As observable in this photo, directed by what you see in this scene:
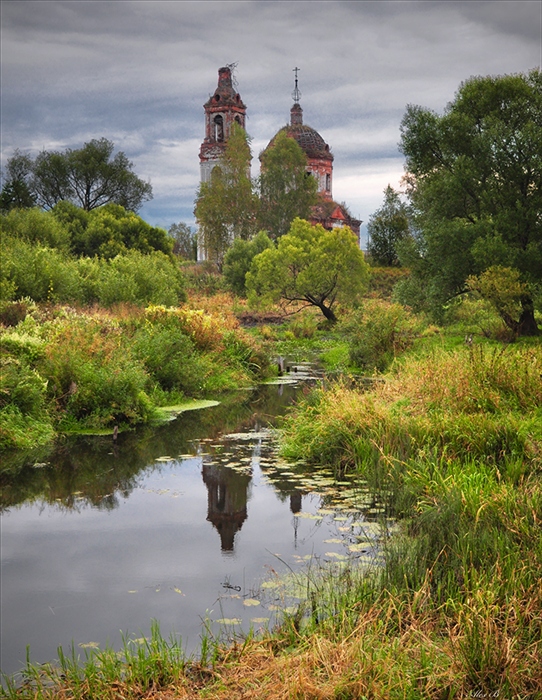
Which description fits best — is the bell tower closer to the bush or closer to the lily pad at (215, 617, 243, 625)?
the bush

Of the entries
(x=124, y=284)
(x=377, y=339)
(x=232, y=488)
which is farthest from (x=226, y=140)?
(x=232, y=488)

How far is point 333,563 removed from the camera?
21.8 ft

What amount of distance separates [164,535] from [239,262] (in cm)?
4104

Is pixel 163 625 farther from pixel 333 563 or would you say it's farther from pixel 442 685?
pixel 442 685

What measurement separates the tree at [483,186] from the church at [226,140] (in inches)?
1554

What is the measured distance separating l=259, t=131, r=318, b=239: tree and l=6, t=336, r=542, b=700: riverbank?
52876mm

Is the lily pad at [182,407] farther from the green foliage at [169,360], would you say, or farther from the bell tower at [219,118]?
the bell tower at [219,118]

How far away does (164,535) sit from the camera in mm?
7762

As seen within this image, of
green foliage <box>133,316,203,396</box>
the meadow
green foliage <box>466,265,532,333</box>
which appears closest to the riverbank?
the meadow

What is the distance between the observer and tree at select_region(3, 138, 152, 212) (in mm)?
58688

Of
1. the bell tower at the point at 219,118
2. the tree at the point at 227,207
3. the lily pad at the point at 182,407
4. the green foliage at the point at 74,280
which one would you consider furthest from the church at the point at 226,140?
the lily pad at the point at 182,407

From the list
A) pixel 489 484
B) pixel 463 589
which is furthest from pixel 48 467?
pixel 463 589

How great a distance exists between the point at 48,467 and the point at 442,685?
751cm

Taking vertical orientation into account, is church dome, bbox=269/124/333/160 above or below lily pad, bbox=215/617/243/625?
above
